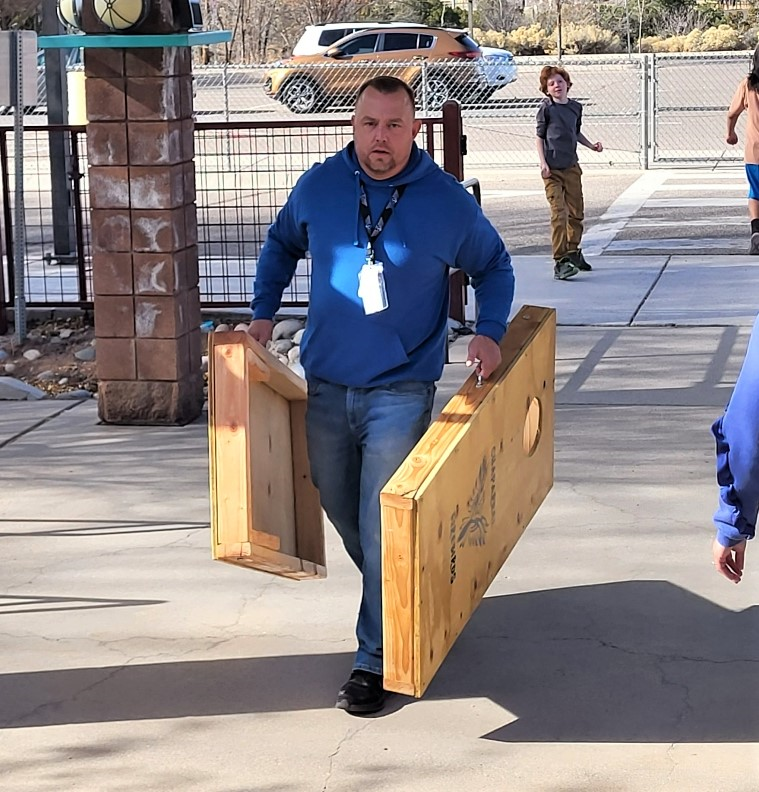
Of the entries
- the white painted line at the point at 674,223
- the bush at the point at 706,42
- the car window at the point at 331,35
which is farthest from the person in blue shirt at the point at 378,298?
the bush at the point at 706,42

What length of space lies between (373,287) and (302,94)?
74.9 ft

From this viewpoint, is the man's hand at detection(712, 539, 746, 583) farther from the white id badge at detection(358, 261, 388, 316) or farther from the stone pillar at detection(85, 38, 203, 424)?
the stone pillar at detection(85, 38, 203, 424)

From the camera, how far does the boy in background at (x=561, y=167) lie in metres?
11.2

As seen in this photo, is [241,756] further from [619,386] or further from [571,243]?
[571,243]

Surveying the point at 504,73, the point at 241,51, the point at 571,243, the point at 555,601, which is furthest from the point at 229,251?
the point at 241,51

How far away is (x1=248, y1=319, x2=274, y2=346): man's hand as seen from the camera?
14.2 feet

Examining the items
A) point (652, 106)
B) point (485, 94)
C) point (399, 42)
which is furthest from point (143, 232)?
point (399, 42)

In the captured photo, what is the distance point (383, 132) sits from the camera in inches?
160

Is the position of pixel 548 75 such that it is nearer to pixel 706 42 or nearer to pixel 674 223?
pixel 674 223

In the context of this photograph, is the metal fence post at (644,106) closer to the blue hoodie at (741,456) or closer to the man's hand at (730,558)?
the man's hand at (730,558)

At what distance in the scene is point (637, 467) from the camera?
6.53 m

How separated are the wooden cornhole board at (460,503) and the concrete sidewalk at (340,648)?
31cm

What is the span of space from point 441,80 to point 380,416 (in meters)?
22.4

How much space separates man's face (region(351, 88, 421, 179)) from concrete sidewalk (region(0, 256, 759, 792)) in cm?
158
